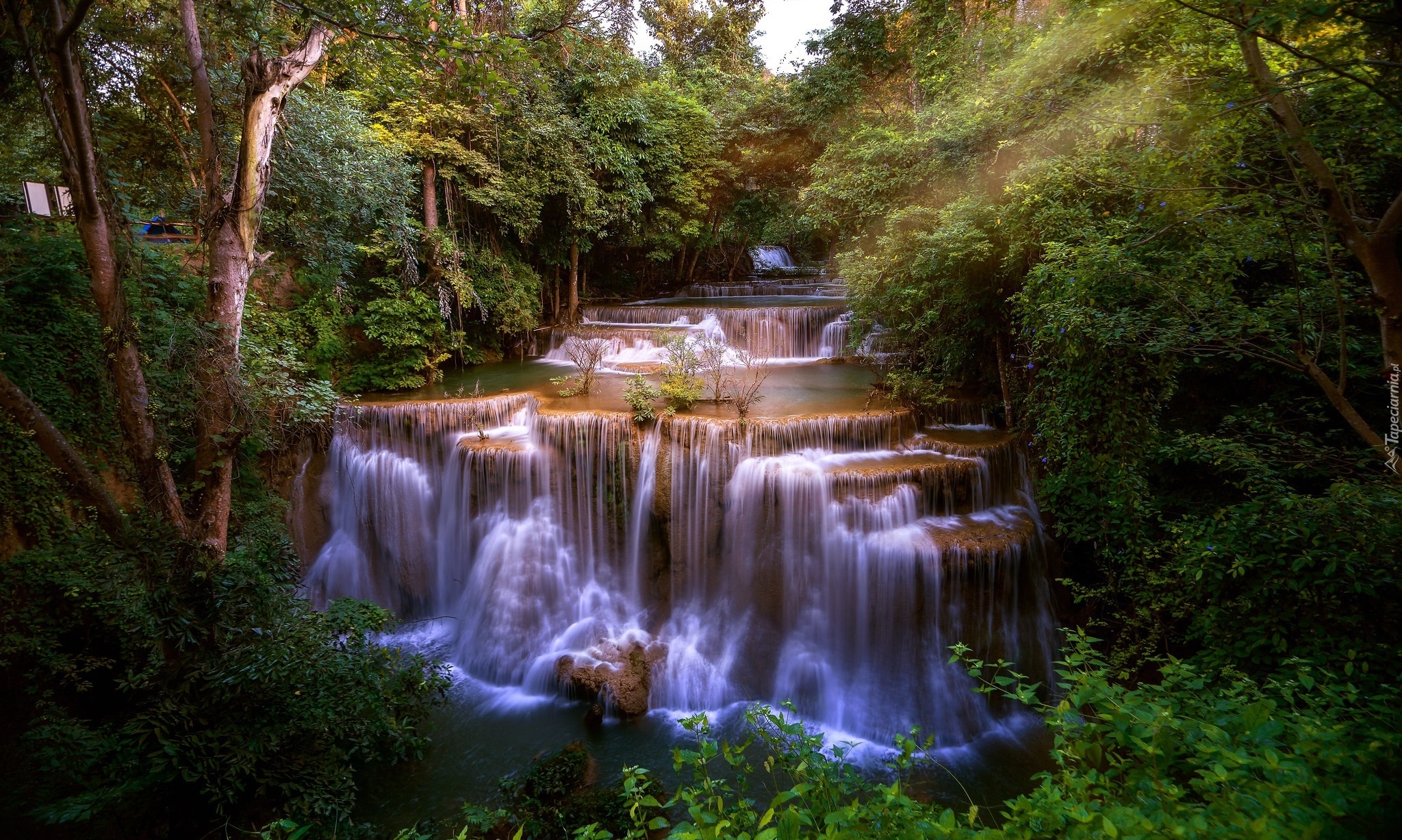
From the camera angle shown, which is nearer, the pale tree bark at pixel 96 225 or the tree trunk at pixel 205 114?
the pale tree bark at pixel 96 225

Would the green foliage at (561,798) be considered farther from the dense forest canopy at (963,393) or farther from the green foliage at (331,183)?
the green foliage at (331,183)

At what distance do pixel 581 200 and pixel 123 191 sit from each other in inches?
332

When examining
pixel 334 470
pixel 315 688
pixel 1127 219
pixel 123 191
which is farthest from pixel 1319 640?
Result: pixel 123 191

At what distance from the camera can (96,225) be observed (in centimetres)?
449

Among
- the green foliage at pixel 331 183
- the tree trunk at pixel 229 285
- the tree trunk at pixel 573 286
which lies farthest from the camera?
the tree trunk at pixel 573 286

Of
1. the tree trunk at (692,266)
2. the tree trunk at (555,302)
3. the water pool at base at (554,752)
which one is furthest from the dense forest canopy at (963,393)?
the tree trunk at (692,266)

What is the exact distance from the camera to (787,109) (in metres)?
16.6

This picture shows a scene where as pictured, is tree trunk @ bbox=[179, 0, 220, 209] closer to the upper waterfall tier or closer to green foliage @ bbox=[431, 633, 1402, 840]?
green foliage @ bbox=[431, 633, 1402, 840]

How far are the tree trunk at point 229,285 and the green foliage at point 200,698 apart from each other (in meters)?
0.76

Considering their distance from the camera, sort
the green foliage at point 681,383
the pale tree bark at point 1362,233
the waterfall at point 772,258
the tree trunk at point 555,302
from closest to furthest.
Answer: the pale tree bark at point 1362,233
the green foliage at point 681,383
the tree trunk at point 555,302
the waterfall at point 772,258

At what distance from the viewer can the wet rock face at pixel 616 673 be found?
7477 mm

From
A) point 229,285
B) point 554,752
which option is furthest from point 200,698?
point 229,285

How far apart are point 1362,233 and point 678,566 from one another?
24.8 feet

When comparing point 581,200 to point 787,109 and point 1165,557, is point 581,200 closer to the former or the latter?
point 787,109
